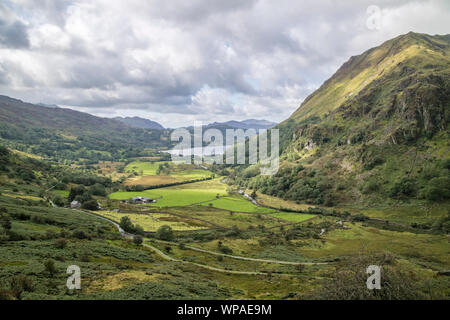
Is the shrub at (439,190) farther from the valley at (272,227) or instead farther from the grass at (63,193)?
the grass at (63,193)

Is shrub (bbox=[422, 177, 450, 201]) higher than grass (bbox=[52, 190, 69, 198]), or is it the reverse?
shrub (bbox=[422, 177, 450, 201])

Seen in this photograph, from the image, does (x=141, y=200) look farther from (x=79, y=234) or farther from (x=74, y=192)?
(x=79, y=234)

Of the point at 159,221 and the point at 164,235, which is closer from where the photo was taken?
the point at 164,235

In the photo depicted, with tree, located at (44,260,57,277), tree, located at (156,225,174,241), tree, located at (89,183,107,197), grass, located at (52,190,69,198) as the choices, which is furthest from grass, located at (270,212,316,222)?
grass, located at (52,190,69,198)

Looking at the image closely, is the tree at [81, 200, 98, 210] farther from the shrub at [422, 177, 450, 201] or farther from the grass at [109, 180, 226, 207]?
the shrub at [422, 177, 450, 201]

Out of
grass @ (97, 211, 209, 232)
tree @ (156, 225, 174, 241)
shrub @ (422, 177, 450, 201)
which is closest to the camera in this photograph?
tree @ (156, 225, 174, 241)

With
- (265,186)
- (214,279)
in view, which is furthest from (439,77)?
(214,279)

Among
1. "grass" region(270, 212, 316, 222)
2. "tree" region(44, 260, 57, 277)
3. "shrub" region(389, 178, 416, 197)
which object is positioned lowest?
"grass" region(270, 212, 316, 222)

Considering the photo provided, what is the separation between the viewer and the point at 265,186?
198125 mm

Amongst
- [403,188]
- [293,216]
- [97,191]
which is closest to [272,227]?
[293,216]

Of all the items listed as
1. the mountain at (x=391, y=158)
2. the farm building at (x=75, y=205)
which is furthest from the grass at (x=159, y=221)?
the mountain at (x=391, y=158)

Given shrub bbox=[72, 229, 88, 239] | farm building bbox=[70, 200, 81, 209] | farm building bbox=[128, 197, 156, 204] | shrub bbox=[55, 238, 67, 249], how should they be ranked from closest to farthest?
shrub bbox=[55, 238, 67, 249] → shrub bbox=[72, 229, 88, 239] → farm building bbox=[70, 200, 81, 209] → farm building bbox=[128, 197, 156, 204]
